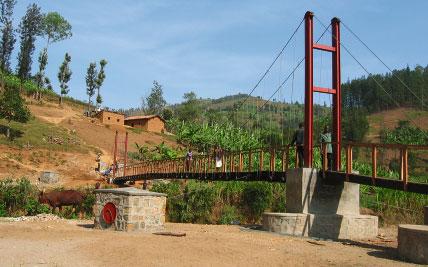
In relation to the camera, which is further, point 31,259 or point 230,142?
point 230,142

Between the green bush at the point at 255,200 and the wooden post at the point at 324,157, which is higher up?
the wooden post at the point at 324,157

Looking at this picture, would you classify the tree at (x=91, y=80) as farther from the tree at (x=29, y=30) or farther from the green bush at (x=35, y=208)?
the green bush at (x=35, y=208)

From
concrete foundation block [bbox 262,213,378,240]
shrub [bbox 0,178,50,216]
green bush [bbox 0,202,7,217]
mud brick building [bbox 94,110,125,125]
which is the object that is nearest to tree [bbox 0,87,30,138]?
mud brick building [bbox 94,110,125,125]

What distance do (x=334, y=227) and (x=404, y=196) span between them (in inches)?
351

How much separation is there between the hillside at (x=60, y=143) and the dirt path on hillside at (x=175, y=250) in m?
18.9

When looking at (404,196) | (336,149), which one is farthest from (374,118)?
(336,149)

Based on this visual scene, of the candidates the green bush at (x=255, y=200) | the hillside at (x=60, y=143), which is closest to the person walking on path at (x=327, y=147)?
the green bush at (x=255, y=200)

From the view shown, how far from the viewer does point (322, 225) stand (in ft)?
38.3

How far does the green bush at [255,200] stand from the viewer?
60.0ft

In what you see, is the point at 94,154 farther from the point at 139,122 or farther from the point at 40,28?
the point at 40,28

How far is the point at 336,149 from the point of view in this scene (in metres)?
12.4

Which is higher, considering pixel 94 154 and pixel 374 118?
pixel 374 118

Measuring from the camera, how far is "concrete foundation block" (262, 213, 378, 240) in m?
11.5

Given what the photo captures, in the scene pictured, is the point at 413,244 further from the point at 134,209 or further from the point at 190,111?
the point at 190,111
